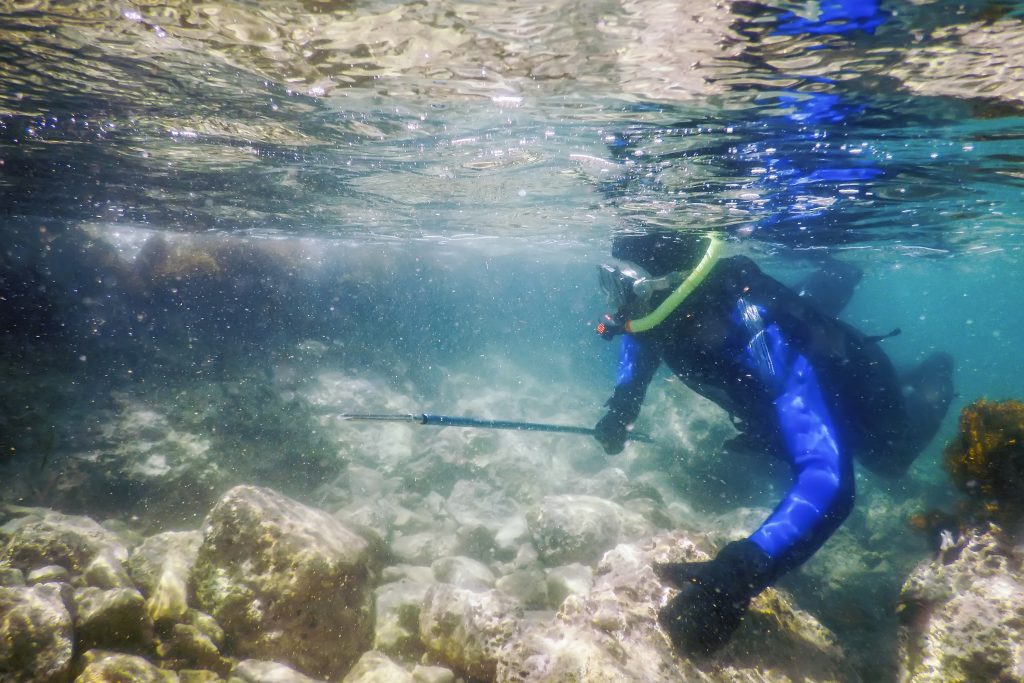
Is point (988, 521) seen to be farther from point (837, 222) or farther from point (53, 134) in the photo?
point (53, 134)

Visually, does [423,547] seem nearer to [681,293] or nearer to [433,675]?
[433,675]

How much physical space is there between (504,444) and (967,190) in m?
13.4

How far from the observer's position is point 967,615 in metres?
4.44

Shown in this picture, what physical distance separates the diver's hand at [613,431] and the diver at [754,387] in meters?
0.02

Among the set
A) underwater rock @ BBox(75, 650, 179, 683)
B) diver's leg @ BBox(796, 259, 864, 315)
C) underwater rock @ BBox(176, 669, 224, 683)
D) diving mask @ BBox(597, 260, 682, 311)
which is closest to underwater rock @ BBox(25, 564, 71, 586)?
underwater rock @ BBox(75, 650, 179, 683)

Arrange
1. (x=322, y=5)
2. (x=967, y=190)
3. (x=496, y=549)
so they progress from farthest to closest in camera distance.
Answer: (x=967, y=190) < (x=496, y=549) < (x=322, y=5)

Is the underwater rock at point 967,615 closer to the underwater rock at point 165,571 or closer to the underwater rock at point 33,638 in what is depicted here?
the underwater rock at point 165,571

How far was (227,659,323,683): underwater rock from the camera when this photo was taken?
398 centimetres

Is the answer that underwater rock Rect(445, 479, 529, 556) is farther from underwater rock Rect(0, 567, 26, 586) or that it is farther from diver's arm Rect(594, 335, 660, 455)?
underwater rock Rect(0, 567, 26, 586)

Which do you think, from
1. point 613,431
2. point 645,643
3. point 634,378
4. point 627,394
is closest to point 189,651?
point 645,643

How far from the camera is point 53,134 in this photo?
8.18 m

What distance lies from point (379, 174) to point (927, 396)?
13.4 metres

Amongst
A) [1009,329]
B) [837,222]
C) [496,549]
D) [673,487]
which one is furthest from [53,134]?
[1009,329]

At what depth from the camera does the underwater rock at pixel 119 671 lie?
3549 millimetres
